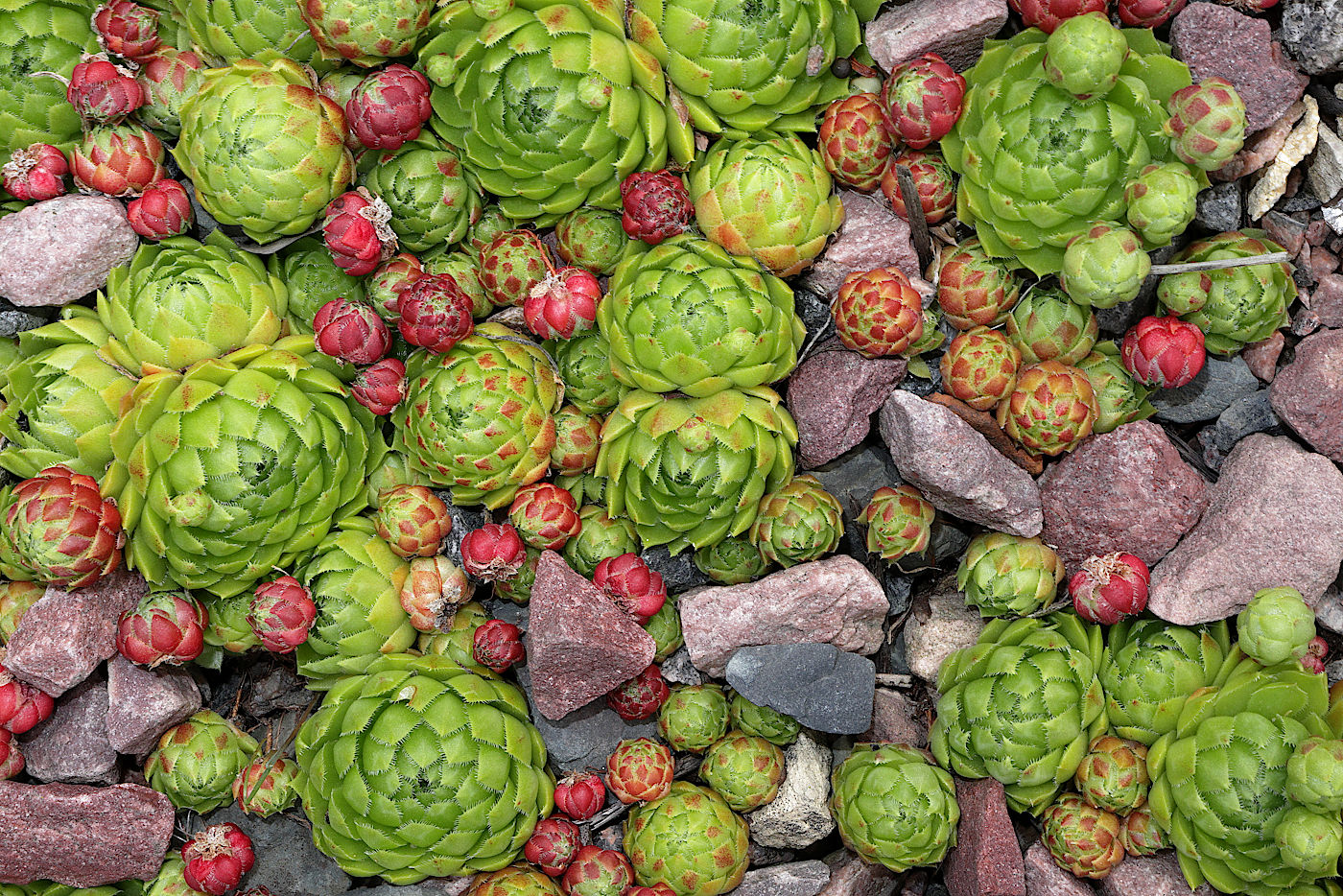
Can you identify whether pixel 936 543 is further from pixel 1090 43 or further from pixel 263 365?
pixel 263 365

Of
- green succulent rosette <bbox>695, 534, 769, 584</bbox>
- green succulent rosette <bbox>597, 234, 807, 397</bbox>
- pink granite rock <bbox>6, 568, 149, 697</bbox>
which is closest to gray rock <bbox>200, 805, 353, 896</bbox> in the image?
pink granite rock <bbox>6, 568, 149, 697</bbox>

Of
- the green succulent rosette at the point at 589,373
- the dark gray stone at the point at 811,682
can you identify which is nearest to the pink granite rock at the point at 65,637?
the green succulent rosette at the point at 589,373

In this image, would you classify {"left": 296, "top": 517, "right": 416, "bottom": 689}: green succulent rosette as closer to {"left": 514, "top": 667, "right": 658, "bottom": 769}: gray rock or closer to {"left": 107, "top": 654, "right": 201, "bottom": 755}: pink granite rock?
{"left": 107, "top": 654, "right": 201, "bottom": 755}: pink granite rock

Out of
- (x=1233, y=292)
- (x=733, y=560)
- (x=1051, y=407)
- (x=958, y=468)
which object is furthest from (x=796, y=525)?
(x=1233, y=292)

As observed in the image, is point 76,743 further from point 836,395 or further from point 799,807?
point 836,395

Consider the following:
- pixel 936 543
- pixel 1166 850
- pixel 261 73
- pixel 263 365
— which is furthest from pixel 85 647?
pixel 1166 850

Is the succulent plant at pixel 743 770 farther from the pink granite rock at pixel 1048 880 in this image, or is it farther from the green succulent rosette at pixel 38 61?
the green succulent rosette at pixel 38 61
